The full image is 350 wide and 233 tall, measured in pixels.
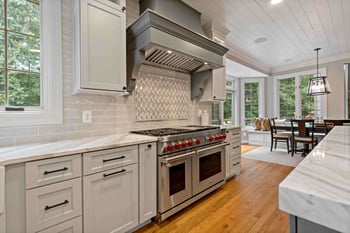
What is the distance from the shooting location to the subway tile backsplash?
5.82 ft

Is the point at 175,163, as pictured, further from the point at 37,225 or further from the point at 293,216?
the point at 293,216

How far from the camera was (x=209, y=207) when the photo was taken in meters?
2.34

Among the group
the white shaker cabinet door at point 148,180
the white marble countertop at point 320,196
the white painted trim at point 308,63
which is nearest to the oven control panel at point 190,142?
→ the white shaker cabinet door at point 148,180

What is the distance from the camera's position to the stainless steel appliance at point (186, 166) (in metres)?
1.99

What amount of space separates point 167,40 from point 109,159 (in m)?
1.35

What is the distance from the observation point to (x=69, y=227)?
139 cm

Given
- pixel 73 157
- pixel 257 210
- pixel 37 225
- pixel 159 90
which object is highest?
pixel 159 90

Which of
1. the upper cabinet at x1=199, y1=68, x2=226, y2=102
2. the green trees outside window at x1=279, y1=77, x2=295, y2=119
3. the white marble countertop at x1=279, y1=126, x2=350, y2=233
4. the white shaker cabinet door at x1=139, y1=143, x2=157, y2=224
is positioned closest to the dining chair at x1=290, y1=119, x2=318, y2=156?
the green trees outside window at x1=279, y1=77, x2=295, y2=119

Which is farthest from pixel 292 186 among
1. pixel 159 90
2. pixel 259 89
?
pixel 259 89

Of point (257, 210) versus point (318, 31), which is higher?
point (318, 31)

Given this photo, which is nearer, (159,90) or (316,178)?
(316,178)

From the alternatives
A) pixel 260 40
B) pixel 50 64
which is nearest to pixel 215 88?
pixel 260 40

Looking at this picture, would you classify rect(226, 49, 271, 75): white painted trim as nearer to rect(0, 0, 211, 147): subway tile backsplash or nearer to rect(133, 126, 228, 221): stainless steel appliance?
rect(0, 0, 211, 147): subway tile backsplash

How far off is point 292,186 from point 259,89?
7387 millimetres
